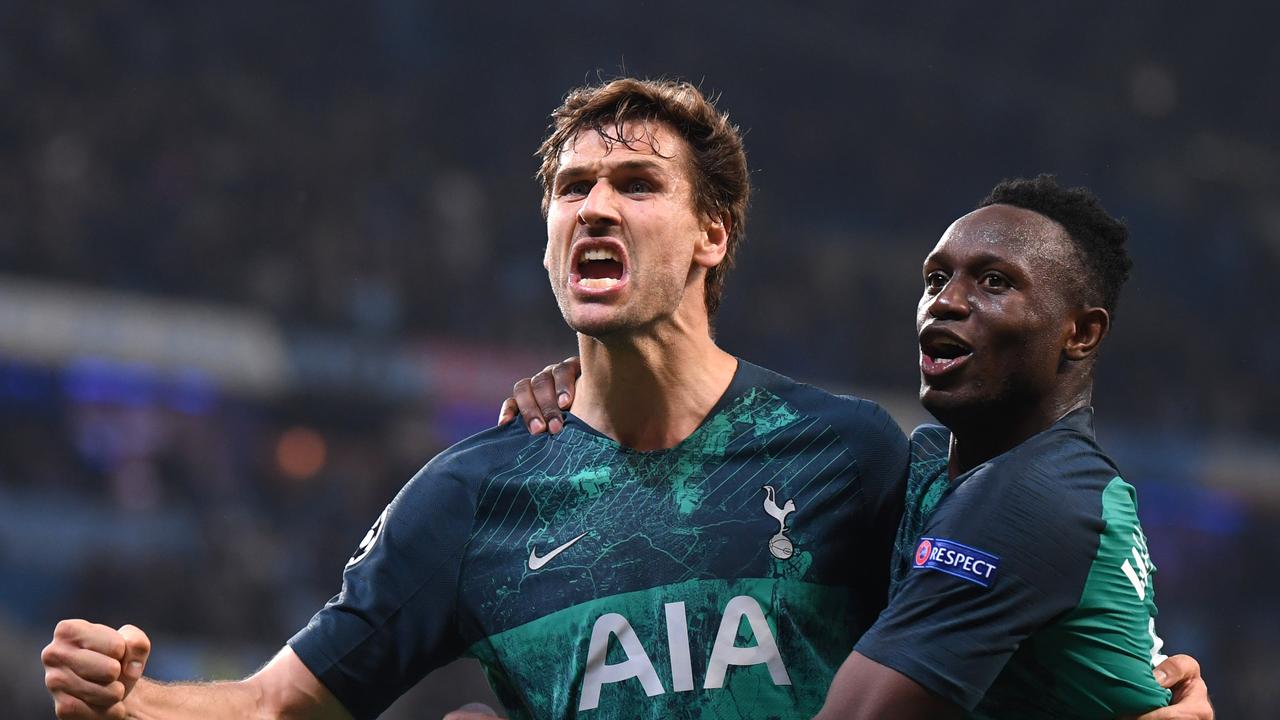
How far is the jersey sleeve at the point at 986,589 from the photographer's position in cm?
242

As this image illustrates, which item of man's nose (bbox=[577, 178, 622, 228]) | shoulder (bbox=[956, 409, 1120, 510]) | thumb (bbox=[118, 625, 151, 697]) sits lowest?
thumb (bbox=[118, 625, 151, 697])

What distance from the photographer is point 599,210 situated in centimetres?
323

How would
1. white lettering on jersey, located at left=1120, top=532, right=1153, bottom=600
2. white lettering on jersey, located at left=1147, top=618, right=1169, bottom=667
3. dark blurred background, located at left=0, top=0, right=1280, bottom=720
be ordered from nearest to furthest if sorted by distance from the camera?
white lettering on jersey, located at left=1120, top=532, right=1153, bottom=600, white lettering on jersey, located at left=1147, top=618, right=1169, bottom=667, dark blurred background, located at left=0, top=0, right=1280, bottom=720

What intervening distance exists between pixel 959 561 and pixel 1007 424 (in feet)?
1.29

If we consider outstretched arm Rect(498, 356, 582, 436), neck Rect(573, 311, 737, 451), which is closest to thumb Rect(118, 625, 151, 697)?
outstretched arm Rect(498, 356, 582, 436)

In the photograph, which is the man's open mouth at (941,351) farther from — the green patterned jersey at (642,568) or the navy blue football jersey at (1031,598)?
the green patterned jersey at (642,568)

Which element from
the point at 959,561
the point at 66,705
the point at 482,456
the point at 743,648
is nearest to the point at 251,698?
the point at 66,705

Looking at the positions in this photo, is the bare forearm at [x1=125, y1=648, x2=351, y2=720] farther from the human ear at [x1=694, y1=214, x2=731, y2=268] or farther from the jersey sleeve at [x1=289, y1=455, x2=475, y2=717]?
the human ear at [x1=694, y1=214, x2=731, y2=268]

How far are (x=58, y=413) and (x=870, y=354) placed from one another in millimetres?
8469

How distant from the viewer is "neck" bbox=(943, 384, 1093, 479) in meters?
2.74

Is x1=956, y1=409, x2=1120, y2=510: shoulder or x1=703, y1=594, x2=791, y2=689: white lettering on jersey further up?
x1=956, y1=409, x2=1120, y2=510: shoulder

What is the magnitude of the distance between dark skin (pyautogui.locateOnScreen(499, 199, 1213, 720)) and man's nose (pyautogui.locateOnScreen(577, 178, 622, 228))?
2.48 feet

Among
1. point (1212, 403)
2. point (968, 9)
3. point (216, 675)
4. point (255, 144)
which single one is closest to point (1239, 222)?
point (1212, 403)

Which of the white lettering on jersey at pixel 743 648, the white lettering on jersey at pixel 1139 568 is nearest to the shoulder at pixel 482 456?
the white lettering on jersey at pixel 743 648
